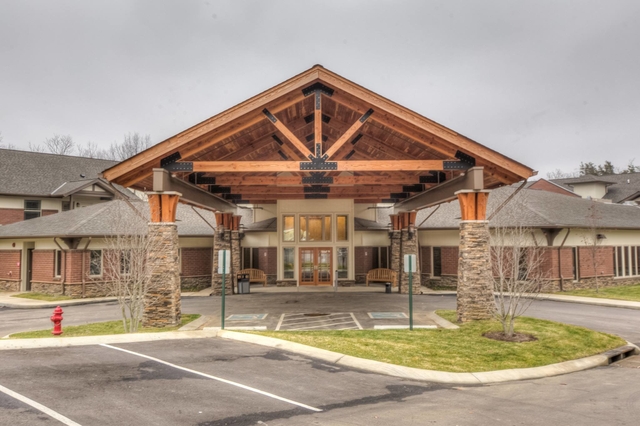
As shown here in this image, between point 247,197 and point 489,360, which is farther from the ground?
point 247,197

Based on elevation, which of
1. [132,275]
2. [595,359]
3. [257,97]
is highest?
[257,97]

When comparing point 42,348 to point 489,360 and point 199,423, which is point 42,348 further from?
point 489,360

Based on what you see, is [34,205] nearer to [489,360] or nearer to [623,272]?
[489,360]

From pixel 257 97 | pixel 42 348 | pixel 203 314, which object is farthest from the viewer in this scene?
pixel 203 314

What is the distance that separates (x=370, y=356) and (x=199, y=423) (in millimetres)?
4990

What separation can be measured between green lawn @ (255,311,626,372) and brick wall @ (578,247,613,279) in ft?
48.5

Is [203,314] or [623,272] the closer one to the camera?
[203,314]

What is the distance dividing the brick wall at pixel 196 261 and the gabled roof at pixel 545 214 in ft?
44.3

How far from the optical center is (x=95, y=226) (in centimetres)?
2708

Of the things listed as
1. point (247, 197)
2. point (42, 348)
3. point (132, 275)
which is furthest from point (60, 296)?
point (42, 348)

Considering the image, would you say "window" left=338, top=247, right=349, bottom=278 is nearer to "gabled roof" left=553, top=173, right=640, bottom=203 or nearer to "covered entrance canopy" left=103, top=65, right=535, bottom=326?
"covered entrance canopy" left=103, top=65, right=535, bottom=326

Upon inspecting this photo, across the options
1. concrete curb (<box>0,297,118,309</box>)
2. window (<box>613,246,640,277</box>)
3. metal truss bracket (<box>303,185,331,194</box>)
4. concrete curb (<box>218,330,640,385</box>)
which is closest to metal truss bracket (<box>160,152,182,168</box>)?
concrete curb (<box>218,330,640,385</box>)

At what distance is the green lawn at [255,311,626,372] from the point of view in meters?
10.4

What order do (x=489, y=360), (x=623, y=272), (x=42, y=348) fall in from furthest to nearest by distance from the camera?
(x=623, y=272) < (x=42, y=348) < (x=489, y=360)
